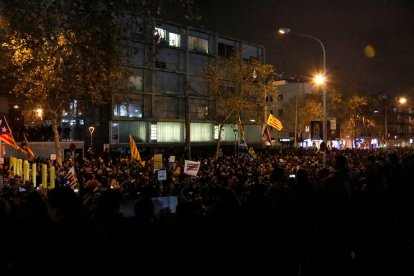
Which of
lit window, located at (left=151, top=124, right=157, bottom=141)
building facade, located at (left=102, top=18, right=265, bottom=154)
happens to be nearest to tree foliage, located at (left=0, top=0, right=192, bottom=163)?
building facade, located at (left=102, top=18, right=265, bottom=154)

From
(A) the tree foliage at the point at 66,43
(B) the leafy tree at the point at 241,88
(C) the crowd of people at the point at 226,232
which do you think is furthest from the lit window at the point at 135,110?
(C) the crowd of people at the point at 226,232

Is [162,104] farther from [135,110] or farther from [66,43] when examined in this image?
[66,43]

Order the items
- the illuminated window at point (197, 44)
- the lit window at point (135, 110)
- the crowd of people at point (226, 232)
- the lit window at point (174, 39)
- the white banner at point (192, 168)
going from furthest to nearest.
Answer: the illuminated window at point (197, 44)
the lit window at point (174, 39)
the lit window at point (135, 110)
the white banner at point (192, 168)
the crowd of people at point (226, 232)

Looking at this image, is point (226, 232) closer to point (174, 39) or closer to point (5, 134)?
point (5, 134)

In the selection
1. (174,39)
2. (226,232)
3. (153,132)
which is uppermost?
(174,39)

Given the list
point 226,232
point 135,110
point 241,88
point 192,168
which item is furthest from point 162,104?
point 226,232

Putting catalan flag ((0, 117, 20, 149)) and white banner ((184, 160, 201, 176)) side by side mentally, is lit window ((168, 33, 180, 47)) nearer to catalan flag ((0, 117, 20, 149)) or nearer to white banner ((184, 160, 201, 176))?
catalan flag ((0, 117, 20, 149))

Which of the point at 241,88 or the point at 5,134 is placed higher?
the point at 241,88

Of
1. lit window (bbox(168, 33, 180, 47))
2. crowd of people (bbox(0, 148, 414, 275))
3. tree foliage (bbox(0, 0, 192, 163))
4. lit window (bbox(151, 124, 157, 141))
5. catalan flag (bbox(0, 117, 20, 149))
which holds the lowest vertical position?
crowd of people (bbox(0, 148, 414, 275))

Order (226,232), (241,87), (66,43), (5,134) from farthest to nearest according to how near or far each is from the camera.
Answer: (241,87), (5,134), (66,43), (226,232)

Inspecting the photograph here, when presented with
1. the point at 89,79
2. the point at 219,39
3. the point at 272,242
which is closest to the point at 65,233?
the point at 272,242

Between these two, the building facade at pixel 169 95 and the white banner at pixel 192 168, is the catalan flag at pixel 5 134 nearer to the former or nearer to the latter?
the white banner at pixel 192 168

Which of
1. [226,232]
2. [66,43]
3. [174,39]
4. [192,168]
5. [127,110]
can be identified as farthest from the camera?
[174,39]

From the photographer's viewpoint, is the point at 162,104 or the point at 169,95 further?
the point at 169,95
